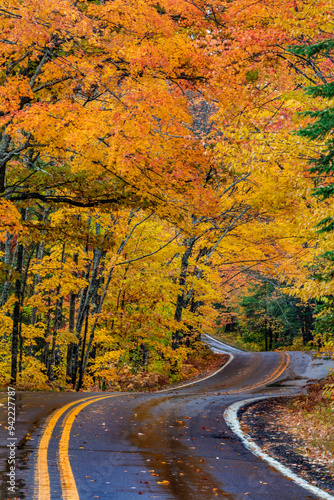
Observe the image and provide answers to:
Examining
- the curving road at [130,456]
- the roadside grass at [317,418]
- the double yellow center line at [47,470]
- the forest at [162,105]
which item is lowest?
the roadside grass at [317,418]

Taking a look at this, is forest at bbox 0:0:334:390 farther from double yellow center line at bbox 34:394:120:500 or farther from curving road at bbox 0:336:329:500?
double yellow center line at bbox 34:394:120:500

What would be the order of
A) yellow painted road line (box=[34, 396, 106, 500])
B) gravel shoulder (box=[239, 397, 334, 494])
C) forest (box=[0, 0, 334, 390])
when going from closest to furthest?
1. yellow painted road line (box=[34, 396, 106, 500])
2. gravel shoulder (box=[239, 397, 334, 494])
3. forest (box=[0, 0, 334, 390])

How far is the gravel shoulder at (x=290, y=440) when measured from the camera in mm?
4961

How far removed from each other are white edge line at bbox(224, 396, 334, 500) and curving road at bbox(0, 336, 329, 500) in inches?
3.8

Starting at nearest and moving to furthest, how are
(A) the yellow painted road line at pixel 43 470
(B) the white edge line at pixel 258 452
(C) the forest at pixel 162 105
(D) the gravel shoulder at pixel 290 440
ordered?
1. (A) the yellow painted road line at pixel 43 470
2. (B) the white edge line at pixel 258 452
3. (D) the gravel shoulder at pixel 290 440
4. (C) the forest at pixel 162 105

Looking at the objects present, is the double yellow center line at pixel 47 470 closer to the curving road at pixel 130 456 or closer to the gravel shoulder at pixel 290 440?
the curving road at pixel 130 456

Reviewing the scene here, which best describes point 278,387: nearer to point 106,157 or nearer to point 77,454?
point 106,157

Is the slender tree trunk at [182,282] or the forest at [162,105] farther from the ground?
the forest at [162,105]

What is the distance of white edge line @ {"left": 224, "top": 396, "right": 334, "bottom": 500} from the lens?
14.0 ft

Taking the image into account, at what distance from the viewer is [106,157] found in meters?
9.35

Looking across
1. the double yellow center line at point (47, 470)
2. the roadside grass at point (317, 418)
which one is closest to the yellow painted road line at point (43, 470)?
the double yellow center line at point (47, 470)

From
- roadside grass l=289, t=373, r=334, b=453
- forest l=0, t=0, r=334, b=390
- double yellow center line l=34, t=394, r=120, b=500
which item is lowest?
roadside grass l=289, t=373, r=334, b=453

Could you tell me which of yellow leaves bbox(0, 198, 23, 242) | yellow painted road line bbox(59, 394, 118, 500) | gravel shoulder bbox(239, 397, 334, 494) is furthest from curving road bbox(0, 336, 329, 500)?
yellow leaves bbox(0, 198, 23, 242)

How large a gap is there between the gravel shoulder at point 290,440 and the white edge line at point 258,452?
94mm
